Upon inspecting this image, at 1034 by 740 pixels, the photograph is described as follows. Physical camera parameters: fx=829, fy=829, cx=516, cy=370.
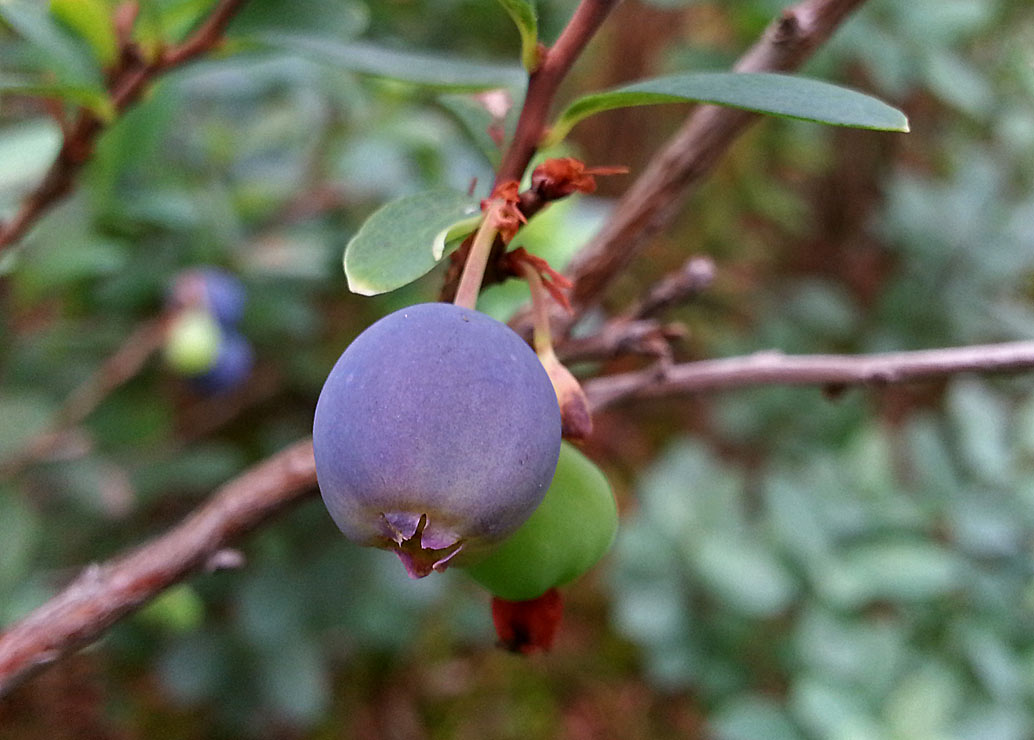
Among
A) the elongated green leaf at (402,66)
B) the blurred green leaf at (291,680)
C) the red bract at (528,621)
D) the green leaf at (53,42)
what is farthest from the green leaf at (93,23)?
the blurred green leaf at (291,680)

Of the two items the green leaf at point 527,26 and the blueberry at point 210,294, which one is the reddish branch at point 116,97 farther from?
the blueberry at point 210,294

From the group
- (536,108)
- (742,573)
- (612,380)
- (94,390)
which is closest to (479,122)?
(536,108)

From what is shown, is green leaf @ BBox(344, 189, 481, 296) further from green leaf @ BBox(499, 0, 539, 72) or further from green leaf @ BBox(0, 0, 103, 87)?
green leaf @ BBox(0, 0, 103, 87)

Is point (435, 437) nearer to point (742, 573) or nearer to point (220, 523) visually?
point (220, 523)

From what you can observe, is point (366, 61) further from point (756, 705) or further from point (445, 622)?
point (445, 622)

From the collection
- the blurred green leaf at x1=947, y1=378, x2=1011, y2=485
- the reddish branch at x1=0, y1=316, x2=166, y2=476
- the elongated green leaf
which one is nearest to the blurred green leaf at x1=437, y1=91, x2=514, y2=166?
the elongated green leaf
